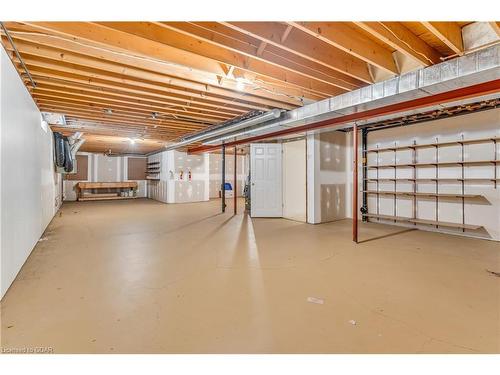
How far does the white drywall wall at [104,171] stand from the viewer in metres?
11.1

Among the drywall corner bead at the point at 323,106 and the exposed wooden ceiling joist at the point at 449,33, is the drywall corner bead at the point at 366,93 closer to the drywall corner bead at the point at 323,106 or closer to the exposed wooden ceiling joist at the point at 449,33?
the drywall corner bead at the point at 323,106

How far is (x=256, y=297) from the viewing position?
2.29 m

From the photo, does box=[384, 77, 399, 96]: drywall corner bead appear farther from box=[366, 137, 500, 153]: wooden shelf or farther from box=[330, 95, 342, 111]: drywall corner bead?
box=[366, 137, 500, 153]: wooden shelf

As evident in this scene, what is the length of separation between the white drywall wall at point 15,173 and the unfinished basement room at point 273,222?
0.04 m

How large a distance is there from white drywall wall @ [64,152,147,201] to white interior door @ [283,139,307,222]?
9041 millimetres

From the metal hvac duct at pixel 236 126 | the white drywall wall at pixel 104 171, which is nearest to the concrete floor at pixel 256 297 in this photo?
the metal hvac duct at pixel 236 126

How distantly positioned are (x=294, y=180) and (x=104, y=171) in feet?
32.5

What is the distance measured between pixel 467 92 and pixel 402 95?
60 centimetres

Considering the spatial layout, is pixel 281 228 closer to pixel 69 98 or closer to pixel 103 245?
pixel 103 245

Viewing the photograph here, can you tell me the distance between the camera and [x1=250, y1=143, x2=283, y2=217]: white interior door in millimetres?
6605

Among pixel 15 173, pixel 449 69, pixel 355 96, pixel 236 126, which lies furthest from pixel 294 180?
pixel 15 173
